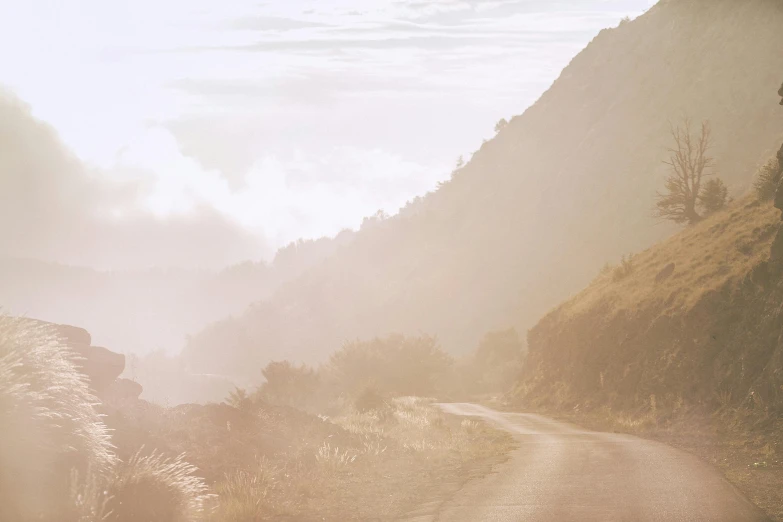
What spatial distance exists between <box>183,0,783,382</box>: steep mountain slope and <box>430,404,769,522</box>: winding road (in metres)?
61.7

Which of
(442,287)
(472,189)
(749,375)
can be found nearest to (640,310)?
(749,375)

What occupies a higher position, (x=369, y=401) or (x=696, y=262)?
(x=696, y=262)

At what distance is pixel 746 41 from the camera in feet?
328

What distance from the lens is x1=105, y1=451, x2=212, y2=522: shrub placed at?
863 centimetres

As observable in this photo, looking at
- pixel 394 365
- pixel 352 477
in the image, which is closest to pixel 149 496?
pixel 352 477

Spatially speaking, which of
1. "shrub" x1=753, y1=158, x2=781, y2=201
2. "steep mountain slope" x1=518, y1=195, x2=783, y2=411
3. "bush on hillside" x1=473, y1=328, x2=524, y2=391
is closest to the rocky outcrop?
"steep mountain slope" x1=518, y1=195, x2=783, y2=411

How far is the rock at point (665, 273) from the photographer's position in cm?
3112

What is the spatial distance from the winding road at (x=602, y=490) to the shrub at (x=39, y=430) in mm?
5304

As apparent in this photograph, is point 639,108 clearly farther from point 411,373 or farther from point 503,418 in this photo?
point 503,418

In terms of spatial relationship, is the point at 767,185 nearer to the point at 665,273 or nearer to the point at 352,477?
the point at 665,273

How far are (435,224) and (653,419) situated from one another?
133404mm

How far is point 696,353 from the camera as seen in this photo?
2380 cm

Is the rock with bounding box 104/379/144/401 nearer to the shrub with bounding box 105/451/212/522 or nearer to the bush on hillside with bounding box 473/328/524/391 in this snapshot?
the shrub with bounding box 105/451/212/522

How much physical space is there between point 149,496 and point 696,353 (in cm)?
2066
